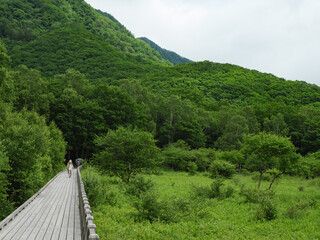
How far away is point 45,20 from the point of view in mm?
148750

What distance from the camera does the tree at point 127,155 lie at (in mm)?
24500

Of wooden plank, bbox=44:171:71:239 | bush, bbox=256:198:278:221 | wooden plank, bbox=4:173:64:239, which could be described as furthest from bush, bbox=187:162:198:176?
wooden plank, bbox=44:171:71:239

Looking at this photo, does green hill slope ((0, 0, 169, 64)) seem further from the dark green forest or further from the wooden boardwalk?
the wooden boardwalk

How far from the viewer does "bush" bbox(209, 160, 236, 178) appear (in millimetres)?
36534

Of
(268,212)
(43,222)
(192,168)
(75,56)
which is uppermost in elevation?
(75,56)

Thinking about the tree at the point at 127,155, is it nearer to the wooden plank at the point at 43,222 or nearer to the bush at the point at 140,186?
the bush at the point at 140,186

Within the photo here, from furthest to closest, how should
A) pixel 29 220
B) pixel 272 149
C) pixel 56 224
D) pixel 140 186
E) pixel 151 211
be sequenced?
1. pixel 272 149
2. pixel 140 186
3. pixel 151 211
4. pixel 29 220
5. pixel 56 224

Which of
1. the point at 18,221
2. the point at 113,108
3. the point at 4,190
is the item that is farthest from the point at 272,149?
the point at 113,108

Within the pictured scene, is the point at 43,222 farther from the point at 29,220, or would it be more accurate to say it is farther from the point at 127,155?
the point at 127,155

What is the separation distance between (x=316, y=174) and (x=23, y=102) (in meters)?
49.2

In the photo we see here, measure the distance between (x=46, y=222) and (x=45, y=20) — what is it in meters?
167

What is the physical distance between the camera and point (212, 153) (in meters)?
50.6

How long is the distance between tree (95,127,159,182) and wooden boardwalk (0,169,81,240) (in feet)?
33.4

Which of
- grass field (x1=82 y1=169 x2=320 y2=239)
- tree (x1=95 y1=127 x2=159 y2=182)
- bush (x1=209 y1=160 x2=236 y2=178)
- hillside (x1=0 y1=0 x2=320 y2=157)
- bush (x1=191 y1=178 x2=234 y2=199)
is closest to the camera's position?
grass field (x1=82 y1=169 x2=320 y2=239)
